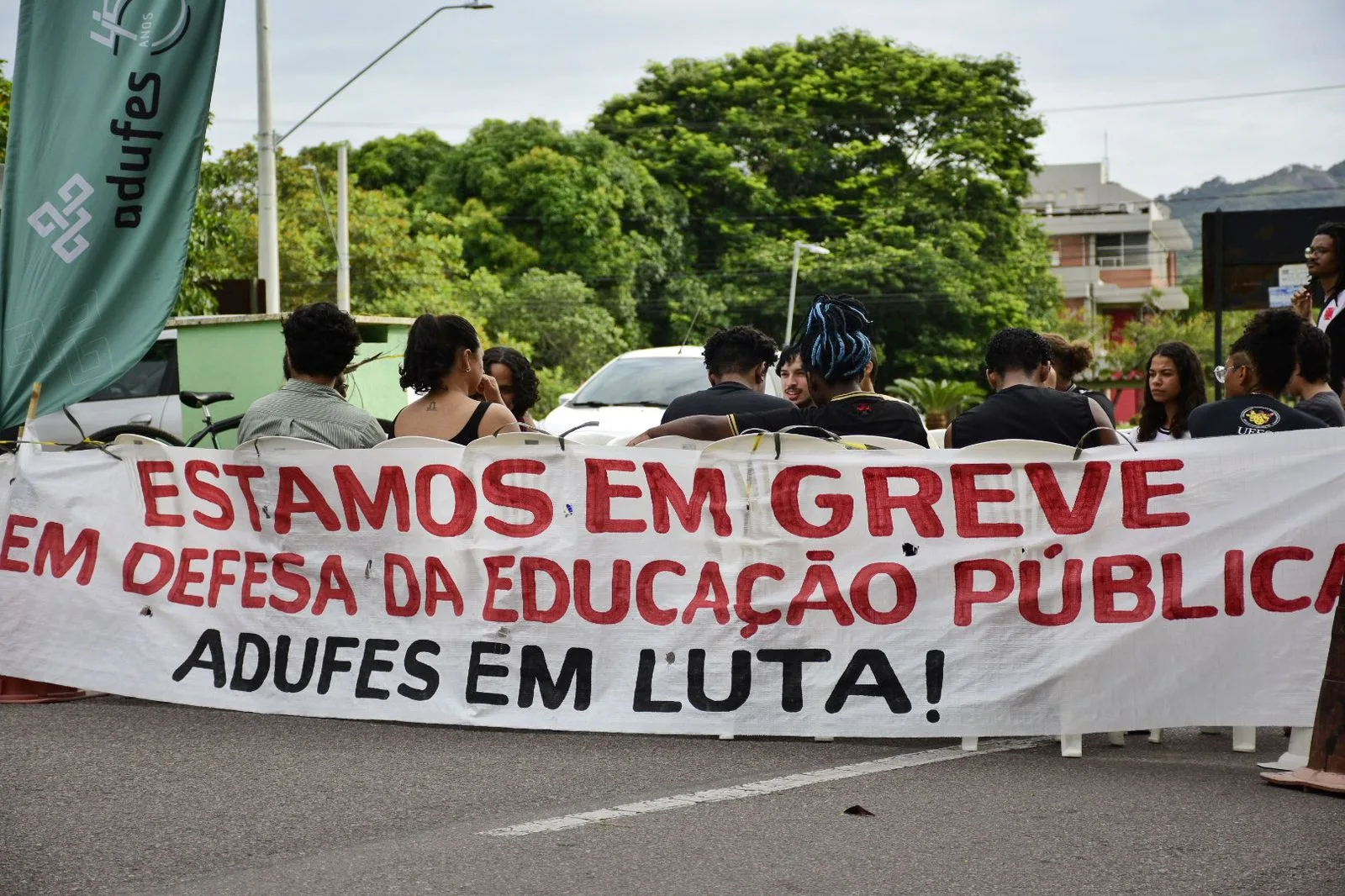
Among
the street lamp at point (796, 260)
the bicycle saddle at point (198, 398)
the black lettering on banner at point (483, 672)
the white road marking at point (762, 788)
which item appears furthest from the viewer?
the street lamp at point (796, 260)

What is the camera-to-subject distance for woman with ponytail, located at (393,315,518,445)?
6.68 meters

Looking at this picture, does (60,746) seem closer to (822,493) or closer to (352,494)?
(352,494)

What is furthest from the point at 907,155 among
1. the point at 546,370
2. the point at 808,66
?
the point at 546,370

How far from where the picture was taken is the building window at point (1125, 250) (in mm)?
99562

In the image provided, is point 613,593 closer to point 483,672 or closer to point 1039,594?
point 483,672

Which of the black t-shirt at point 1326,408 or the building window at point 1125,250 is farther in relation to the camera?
the building window at point 1125,250

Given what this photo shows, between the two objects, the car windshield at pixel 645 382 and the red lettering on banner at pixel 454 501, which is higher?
the car windshield at pixel 645 382

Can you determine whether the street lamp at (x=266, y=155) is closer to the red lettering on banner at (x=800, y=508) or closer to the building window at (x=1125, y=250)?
the red lettering on banner at (x=800, y=508)

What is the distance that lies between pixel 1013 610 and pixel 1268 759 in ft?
3.56

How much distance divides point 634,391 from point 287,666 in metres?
7.74

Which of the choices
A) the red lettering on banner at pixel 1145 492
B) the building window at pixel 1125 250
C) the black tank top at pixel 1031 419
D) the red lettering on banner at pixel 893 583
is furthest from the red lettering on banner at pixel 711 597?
the building window at pixel 1125 250

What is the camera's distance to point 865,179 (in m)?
51.5

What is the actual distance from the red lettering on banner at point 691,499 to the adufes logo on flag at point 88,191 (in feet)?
8.59

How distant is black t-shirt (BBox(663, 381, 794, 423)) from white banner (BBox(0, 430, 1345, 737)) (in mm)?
1405
